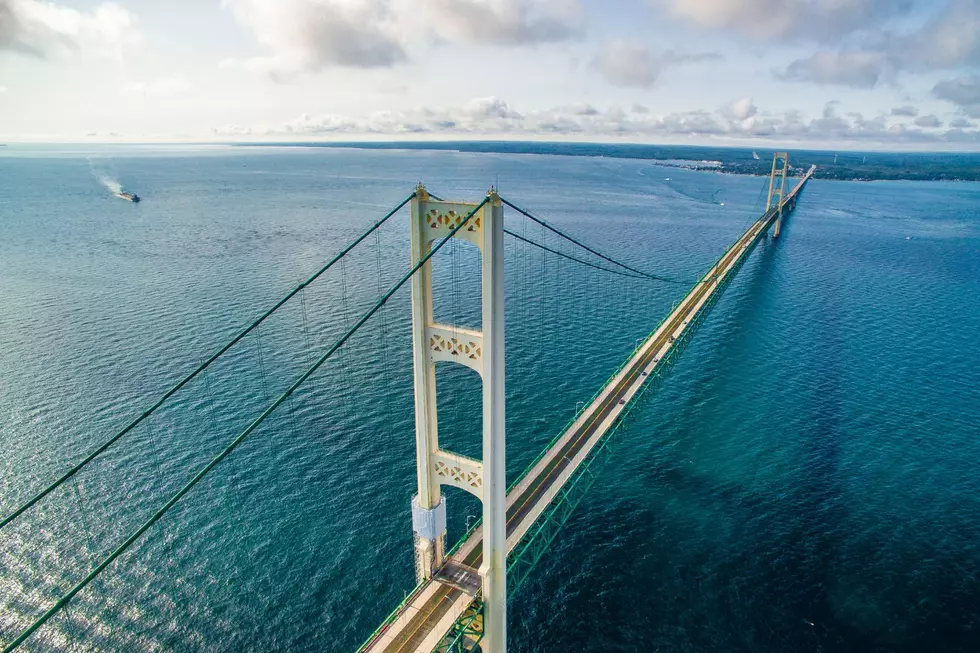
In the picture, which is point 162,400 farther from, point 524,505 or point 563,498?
point 563,498

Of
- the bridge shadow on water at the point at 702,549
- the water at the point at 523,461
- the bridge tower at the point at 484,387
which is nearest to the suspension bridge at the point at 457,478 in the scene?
the bridge tower at the point at 484,387

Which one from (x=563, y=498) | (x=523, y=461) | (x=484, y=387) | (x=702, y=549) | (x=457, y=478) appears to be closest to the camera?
(x=484, y=387)

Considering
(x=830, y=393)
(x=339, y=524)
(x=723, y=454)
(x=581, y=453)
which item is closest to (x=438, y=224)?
(x=581, y=453)

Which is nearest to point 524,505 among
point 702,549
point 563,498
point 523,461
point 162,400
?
point 563,498

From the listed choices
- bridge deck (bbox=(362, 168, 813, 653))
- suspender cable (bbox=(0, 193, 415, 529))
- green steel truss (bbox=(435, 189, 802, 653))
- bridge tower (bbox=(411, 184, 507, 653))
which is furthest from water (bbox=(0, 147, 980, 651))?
suspender cable (bbox=(0, 193, 415, 529))

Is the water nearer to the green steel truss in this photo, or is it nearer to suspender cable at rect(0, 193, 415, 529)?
the green steel truss

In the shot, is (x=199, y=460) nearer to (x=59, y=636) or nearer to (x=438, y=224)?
(x=59, y=636)

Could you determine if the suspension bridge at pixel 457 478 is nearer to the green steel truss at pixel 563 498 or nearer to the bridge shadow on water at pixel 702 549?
the green steel truss at pixel 563 498
